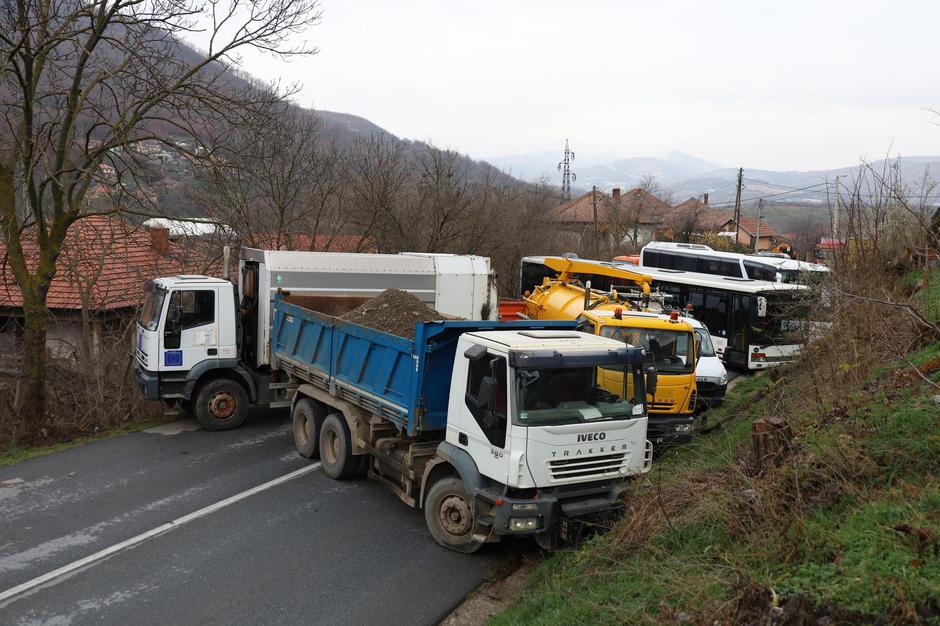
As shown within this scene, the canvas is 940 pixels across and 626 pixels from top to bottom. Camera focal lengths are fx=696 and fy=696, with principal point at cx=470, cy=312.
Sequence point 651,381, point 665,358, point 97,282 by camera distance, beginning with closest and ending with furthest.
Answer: point 651,381 < point 665,358 < point 97,282

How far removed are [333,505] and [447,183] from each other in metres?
18.1

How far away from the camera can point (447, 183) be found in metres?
25.5

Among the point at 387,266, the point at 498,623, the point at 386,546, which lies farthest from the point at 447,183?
the point at 498,623

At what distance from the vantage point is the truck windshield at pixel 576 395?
6.70 meters

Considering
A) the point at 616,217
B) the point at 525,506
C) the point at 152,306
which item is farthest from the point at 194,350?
the point at 616,217

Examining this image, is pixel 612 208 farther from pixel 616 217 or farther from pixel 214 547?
pixel 214 547

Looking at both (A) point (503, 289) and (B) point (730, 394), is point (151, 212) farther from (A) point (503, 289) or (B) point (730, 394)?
(A) point (503, 289)

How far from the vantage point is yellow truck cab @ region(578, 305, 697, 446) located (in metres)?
10.0

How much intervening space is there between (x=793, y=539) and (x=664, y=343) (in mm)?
6339

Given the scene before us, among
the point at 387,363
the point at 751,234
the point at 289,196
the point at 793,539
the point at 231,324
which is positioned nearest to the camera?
the point at 793,539

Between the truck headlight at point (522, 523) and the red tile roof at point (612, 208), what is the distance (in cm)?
3688

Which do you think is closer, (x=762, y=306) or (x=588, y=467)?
(x=588, y=467)

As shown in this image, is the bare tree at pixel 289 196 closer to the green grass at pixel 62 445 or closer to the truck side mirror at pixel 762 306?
the green grass at pixel 62 445

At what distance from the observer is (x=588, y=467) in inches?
272
